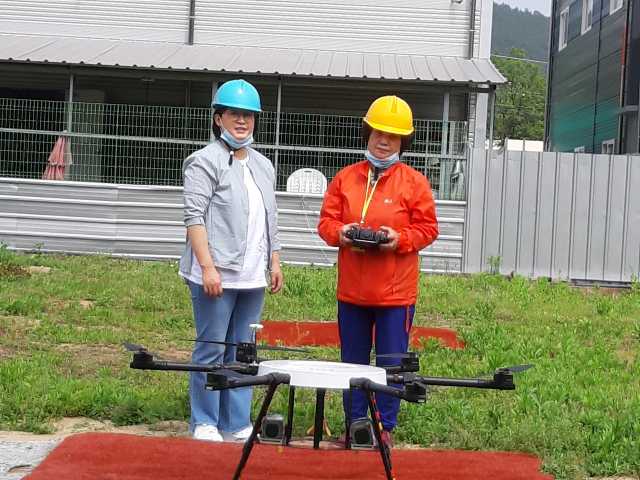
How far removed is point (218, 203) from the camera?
5.68 meters

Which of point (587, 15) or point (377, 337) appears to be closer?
point (377, 337)

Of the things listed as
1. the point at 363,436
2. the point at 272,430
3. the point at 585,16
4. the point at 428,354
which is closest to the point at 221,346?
the point at 272,430

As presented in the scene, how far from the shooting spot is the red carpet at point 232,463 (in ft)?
16.0

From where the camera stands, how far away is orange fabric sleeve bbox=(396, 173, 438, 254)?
5.73 metres

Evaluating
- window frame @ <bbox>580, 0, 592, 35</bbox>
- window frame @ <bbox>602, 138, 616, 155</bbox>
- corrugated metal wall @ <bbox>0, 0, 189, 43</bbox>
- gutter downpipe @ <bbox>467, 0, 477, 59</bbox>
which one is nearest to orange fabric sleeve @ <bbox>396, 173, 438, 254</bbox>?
gutter downpipe @ <bbox>467, 0, 477, 59</bbox>

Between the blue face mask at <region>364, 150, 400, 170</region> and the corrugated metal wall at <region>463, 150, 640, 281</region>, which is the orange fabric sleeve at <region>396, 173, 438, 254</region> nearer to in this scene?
the blue face mask at <region>364, 150, 400, 170</region>

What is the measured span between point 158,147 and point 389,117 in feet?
35.8

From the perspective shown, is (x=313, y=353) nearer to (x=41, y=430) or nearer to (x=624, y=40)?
(x=41, y=430)

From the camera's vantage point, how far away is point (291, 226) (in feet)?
50.9

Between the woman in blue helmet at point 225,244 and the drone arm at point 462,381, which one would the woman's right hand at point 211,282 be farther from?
the drone arm at point 462,381

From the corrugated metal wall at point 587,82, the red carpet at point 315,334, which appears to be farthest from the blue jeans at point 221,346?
the corrugated metal wall at point 587,82

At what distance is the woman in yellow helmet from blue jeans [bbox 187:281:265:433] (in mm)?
557

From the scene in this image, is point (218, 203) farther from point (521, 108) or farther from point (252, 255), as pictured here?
point (521, 108)

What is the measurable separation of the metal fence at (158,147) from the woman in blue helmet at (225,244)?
9.49 m
